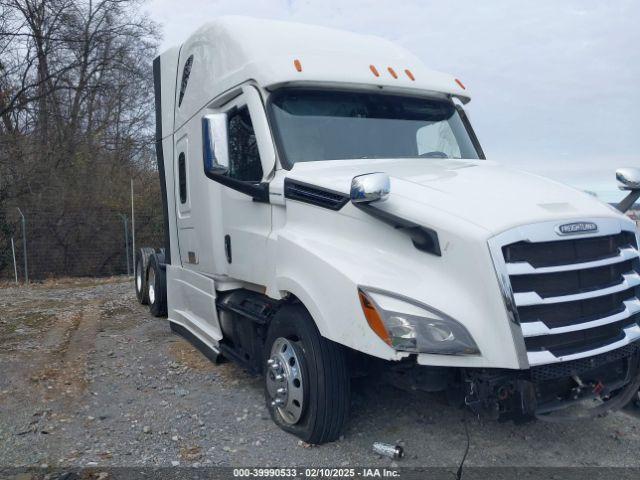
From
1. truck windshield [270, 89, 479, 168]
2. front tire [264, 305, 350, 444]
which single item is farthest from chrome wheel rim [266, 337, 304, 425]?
truck windshield [270, 89, 479, 168]

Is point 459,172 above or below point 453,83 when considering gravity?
below

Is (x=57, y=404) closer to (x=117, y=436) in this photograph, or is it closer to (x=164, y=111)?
(x=117, y=436)

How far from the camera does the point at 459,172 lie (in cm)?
445

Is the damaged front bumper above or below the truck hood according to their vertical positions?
below

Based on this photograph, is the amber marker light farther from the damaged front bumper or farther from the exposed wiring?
the exposed wiring

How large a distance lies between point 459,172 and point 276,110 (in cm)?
156

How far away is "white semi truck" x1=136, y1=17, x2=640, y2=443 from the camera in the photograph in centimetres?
349

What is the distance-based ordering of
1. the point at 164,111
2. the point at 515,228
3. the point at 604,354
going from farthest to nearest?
1. the point at 164,111
2. the point at 604,354
3. the point at 515,228

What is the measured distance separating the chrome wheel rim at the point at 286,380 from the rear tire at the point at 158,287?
16.4 feet

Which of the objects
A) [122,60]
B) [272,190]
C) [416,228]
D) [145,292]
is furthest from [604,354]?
[122,60]

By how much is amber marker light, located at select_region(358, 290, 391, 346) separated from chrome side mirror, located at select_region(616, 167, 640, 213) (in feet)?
7.67

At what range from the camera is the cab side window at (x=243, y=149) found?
5.10 m

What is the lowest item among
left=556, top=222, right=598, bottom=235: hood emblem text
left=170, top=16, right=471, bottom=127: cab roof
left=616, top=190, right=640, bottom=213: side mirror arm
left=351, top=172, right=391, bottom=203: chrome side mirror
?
left=556, top=222, right=598, bottom=235: hood emblem text

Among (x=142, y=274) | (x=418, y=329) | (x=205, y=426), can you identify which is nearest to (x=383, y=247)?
(x=418, y=329)
